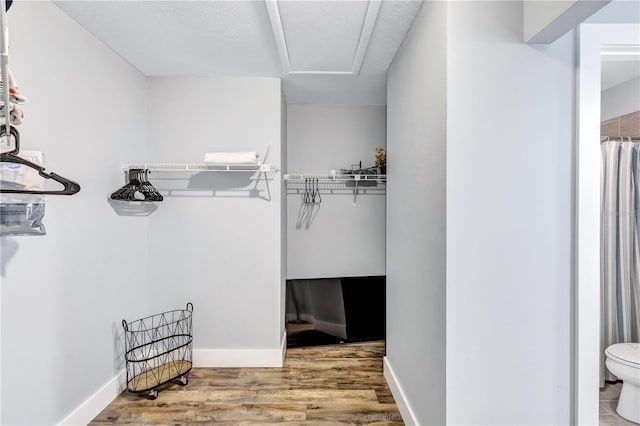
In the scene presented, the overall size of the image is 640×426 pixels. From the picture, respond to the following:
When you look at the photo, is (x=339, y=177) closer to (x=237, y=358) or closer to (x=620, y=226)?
(x=237, y=358)

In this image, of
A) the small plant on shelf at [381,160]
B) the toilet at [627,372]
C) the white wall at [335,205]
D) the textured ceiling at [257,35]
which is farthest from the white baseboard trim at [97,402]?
the toilet at [627,372]

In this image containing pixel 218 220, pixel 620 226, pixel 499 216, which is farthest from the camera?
pixel 218 220

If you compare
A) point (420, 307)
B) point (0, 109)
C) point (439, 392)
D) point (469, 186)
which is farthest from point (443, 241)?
point (0, 109)

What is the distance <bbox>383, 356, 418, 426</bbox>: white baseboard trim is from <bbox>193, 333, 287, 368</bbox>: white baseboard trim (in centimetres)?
92

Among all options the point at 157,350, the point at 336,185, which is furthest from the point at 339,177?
the point at 157,350

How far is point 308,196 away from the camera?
3523mm

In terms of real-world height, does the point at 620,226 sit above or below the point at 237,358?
above

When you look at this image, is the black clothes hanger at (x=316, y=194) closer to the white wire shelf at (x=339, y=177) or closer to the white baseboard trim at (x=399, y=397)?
the white wire shelf at (x=339, y=177)

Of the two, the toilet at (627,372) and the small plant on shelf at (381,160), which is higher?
the small plant on shelf at (381,160)

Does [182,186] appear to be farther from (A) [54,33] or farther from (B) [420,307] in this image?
(B) [420,307]

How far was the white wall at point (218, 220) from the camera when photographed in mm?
2854

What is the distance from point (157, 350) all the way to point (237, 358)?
645 mm

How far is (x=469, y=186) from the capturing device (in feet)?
4.83

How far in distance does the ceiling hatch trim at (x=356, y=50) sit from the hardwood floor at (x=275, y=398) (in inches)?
95.4
